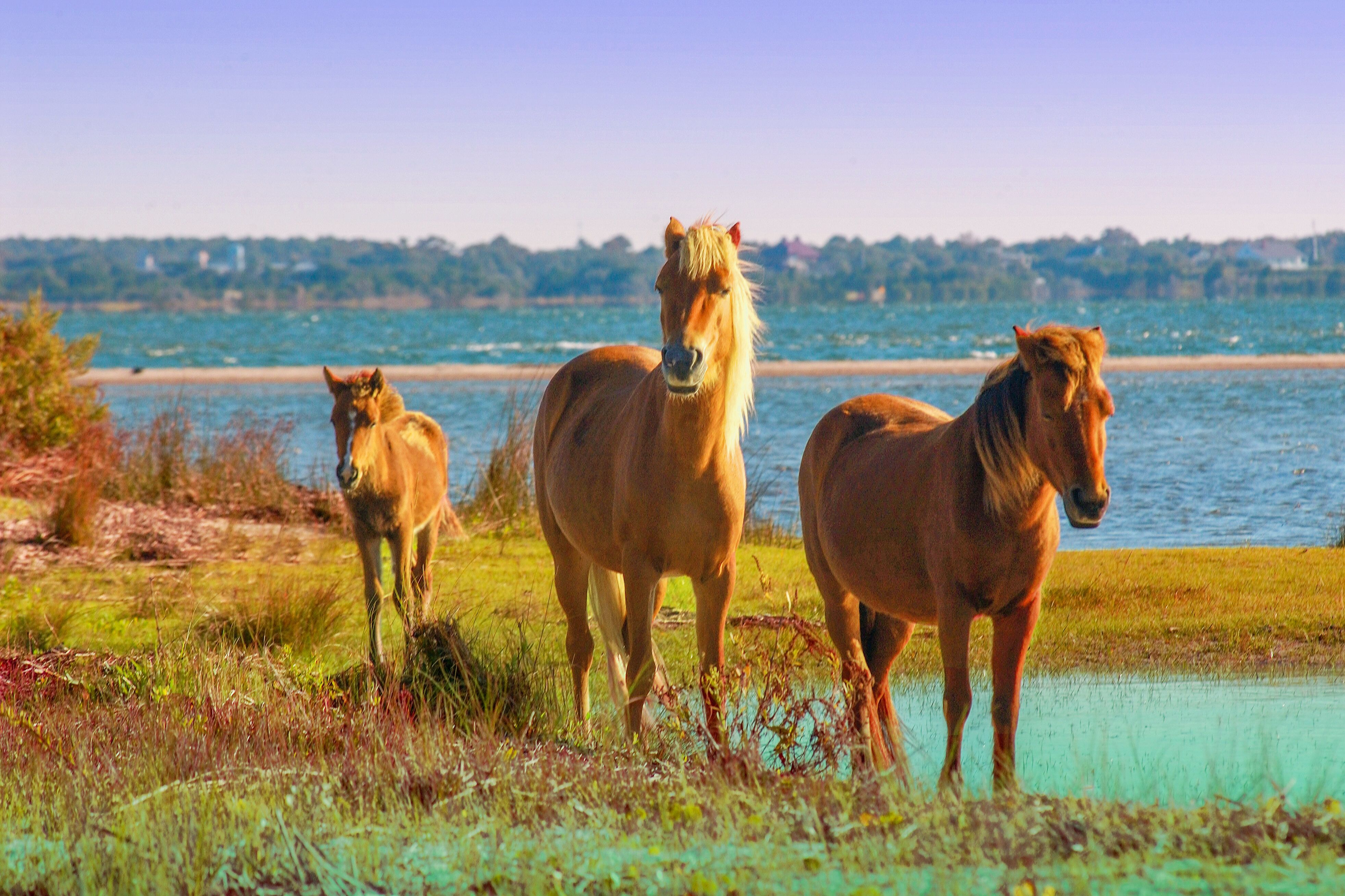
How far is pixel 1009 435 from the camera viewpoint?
419 centimetres

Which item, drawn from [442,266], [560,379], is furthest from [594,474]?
[442,266]

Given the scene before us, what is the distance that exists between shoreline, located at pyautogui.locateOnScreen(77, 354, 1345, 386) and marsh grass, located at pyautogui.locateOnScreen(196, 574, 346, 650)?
28.2m

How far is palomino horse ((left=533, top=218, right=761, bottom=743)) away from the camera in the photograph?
4.79m

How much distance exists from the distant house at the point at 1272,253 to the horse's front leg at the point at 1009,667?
127 metres

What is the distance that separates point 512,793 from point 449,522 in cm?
670

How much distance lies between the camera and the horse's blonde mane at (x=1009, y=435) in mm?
4086

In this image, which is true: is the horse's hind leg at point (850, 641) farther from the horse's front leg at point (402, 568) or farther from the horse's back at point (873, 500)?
the horse's front leg at point (402, 568)

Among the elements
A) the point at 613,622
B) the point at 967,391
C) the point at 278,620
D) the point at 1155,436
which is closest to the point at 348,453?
the point at 278,620

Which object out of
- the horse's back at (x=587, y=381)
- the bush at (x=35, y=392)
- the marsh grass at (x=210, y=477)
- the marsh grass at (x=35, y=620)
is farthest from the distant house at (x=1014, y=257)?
the horse's back at (x=587, y=381)

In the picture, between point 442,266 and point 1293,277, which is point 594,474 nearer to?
point 1293,277

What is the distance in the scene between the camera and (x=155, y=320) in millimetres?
101688

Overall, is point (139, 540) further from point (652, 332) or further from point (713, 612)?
point (652, 332)

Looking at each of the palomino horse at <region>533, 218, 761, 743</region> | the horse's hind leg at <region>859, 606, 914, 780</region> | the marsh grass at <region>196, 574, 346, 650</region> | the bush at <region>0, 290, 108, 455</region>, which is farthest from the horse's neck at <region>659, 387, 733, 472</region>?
the bush at <region>0, 290, 108, 455</region>

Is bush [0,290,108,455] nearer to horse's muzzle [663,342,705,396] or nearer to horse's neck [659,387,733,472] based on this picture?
horse's neck [659,387,733,472]
